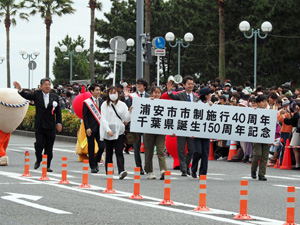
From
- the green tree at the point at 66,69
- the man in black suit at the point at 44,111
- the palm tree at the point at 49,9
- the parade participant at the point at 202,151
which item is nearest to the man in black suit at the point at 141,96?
the parade participant at the point at 202,151

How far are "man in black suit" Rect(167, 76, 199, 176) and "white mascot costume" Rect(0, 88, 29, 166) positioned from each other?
13.6 ft

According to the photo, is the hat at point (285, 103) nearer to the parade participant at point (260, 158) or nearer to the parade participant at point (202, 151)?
the parade participant at point (260, 158)

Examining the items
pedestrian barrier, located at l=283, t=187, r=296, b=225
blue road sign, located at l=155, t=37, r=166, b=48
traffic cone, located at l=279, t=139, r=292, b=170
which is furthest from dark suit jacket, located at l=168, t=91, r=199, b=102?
blue road sign, located at l=155, t=37, r=166, b=48

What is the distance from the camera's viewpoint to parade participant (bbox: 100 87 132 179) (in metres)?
14.8

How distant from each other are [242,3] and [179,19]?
46.8 ft

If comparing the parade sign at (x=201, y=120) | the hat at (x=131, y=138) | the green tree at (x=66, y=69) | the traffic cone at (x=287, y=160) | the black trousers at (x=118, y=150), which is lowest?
the traffic cone at (x=287, y=160)

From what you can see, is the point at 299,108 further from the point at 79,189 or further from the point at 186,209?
the point at 186,209

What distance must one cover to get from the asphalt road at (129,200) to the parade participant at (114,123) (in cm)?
49

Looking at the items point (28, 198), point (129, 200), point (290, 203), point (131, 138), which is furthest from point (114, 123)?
point (290, 203)

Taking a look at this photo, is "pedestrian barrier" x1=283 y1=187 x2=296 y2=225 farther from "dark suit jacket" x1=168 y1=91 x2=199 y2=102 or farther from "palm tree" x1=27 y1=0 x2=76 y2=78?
"palm tree" x1=27 y1=0 x2=76 y2=78

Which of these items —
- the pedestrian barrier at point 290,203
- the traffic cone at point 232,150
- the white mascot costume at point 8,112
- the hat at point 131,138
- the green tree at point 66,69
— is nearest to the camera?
the pedestrian barrier at point 290,203

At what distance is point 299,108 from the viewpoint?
1769 cm

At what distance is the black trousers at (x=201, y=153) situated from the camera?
48.7 ft

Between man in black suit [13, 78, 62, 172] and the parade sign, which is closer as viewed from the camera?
the parade sign
